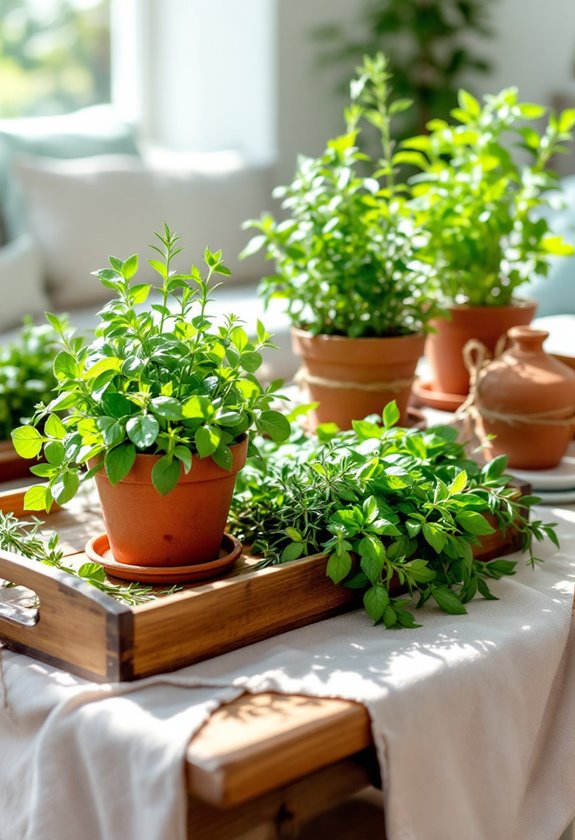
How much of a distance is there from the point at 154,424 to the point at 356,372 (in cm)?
64

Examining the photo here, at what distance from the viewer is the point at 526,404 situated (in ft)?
4.83

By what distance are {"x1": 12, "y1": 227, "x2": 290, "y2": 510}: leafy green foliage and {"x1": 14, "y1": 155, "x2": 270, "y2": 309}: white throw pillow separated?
2.25 metres

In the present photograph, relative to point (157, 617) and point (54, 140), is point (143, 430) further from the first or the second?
point (54, 140)

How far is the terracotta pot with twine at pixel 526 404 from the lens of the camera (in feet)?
4.84

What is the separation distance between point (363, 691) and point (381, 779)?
0.31 feet

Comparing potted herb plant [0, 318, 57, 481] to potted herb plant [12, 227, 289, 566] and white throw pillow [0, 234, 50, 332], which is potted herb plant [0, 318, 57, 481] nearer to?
potted herb plant [12, 227, 289, 566]

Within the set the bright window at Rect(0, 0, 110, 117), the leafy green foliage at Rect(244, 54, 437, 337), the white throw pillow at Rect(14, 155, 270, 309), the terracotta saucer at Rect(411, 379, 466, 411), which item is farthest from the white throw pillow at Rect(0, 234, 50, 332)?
the leafy green foliage at Rect(244, 54, 437, 337)

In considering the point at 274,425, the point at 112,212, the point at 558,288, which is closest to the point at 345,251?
the point at 274,425

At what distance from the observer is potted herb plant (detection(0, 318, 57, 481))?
1.53 metres

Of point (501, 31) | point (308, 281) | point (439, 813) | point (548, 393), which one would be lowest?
point (439, 813)

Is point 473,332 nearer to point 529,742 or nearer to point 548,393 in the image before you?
point 548,393

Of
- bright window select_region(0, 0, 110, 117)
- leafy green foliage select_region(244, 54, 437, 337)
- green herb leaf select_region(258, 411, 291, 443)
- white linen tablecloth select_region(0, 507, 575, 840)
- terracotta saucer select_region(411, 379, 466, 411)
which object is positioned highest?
bright window select_region(0, 0, 110, 117)

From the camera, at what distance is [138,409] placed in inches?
38.5

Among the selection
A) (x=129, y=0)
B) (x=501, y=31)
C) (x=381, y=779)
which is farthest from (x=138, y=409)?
(x=501, y=31)
